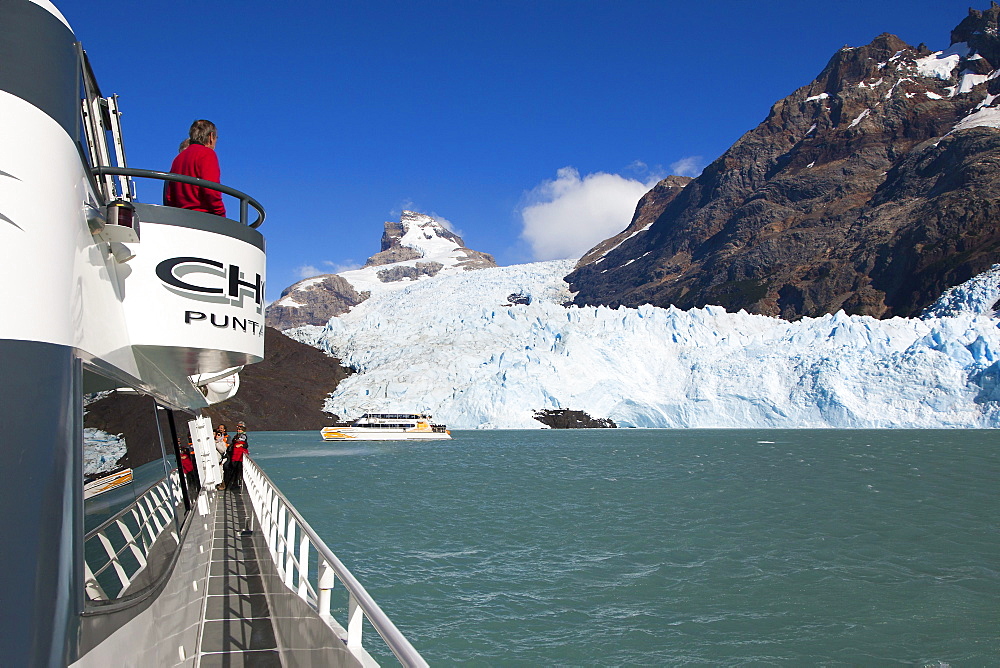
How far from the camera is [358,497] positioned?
21.8m

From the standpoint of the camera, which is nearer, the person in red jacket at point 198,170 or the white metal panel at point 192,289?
the white metal panel at point 192,289

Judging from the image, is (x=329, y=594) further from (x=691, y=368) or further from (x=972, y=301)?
(x=972, y=301)

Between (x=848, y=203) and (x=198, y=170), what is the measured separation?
126 m

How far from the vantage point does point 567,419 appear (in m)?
60.1

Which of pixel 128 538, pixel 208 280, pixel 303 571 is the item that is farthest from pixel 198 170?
pixel 303 571

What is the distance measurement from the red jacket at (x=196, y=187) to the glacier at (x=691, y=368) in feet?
174

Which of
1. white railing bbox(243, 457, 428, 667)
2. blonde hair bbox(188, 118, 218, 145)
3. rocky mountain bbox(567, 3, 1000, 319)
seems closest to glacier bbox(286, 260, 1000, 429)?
rocky mountain bbox(567, 3, 1000, 319)

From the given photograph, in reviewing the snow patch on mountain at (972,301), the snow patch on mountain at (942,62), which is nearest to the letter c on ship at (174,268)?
the snow patch on mountain at (972,301)

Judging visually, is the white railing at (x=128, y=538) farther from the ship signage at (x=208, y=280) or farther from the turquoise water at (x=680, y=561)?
the turquoise water at (x=680, y=561)

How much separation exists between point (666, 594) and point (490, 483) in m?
15.0

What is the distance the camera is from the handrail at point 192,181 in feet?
7.79

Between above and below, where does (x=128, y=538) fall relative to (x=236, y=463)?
above

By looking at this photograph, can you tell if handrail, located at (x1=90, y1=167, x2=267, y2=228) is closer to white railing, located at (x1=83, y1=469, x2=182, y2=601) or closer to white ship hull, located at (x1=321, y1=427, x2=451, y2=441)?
white railing, located at (x1=83, y1=469, x2=182, y2=601)

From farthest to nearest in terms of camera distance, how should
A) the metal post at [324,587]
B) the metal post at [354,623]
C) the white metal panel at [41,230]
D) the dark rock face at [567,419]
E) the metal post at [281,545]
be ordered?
the dark rock face at [567,419]
the metal post at [281,545]
the metal post at [324,587]
the metal post at [354,623]
the white metal panel at [41,230]
